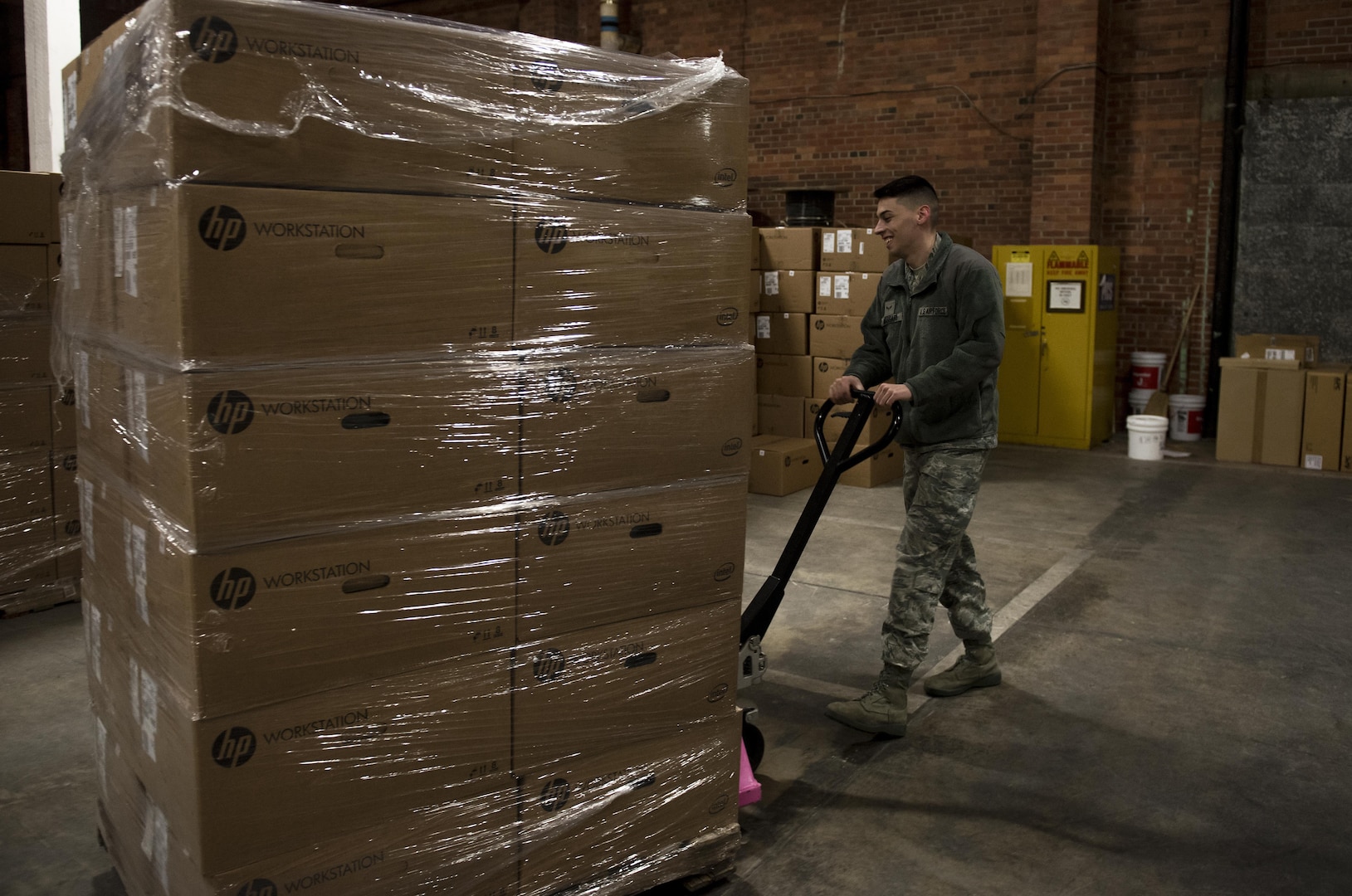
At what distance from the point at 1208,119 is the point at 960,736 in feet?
24.4

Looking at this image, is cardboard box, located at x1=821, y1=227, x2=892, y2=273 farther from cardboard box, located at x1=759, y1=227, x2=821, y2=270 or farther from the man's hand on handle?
the man's hand on handle

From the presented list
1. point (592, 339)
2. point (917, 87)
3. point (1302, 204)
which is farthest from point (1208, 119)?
point (592, 339)

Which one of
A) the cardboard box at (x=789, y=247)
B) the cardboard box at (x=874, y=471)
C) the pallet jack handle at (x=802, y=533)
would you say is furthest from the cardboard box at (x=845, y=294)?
the pallet jack handle at (x=802, y=533)

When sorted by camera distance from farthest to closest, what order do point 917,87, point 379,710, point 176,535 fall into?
point 917,87, point 379,710, point 176,535

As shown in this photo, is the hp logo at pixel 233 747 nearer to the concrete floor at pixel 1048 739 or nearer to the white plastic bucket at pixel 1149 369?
the concrete floor at pixel 1048 739

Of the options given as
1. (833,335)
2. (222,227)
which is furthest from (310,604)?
(833,335)

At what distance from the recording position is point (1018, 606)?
4.85 meters

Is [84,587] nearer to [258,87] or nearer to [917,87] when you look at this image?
[258,87]

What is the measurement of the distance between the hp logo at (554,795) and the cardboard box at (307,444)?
658 mm

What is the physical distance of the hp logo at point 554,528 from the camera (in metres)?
2.26

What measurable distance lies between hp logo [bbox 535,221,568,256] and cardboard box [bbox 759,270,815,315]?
5.89 m

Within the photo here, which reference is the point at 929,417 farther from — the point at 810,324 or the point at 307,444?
the point at 810,324

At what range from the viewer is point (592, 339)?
7.58 ft

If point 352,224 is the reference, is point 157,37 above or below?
above
